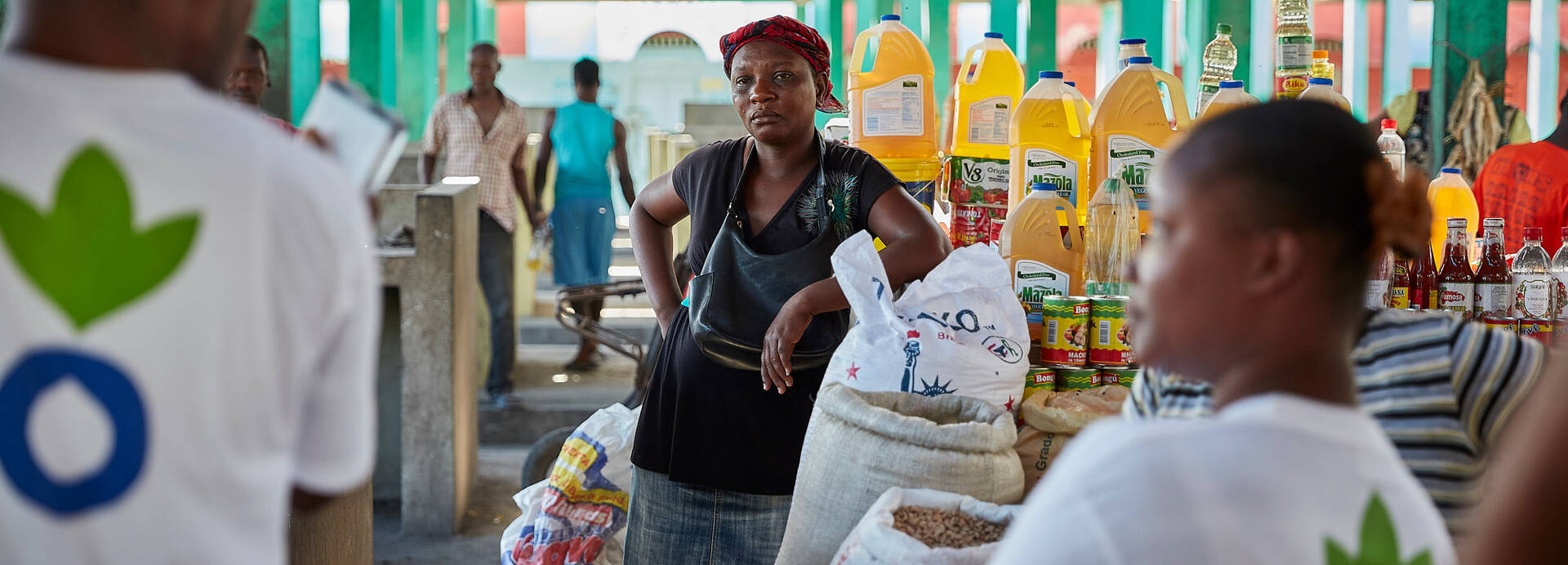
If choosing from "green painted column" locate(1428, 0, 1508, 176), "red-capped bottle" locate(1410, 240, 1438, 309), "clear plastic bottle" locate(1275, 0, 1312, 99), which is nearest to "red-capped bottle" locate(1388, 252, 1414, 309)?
"red-capped bottle" locate(1410, 240, 1438, 309)

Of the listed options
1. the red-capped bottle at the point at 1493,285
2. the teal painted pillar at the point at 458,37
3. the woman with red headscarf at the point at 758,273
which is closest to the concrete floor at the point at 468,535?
the woman with red headscarf at the point at 758,273

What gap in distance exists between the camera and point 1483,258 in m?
2.89

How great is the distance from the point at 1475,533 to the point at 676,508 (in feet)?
6.44

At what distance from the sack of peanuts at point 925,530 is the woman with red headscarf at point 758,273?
1.77 ft

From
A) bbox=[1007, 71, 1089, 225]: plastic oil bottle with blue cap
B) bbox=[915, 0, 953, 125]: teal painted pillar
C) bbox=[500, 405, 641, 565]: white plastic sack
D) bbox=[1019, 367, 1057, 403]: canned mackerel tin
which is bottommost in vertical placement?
bbox=[500, 405, 641, 565]: white plastic sack

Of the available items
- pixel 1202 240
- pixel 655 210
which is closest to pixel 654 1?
pixel 655 210

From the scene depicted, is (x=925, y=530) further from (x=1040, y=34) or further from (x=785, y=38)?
(x=1040, y=34)

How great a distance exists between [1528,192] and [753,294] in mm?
2661

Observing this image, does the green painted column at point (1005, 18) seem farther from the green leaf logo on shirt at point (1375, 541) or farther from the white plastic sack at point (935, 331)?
the green leaf logo on shirt at point (1375, 541)

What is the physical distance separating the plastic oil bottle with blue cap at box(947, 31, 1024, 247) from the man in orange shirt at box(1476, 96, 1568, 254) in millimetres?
1672

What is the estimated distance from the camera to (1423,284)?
9.39 feet

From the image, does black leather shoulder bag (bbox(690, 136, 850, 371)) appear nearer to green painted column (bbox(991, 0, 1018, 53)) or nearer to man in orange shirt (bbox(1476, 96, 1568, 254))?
man in orange shirt (bbox(1476, 96, 1568, 254))

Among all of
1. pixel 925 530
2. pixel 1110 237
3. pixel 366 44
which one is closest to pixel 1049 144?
pixel 1110 237

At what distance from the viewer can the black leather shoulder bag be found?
2.63m
